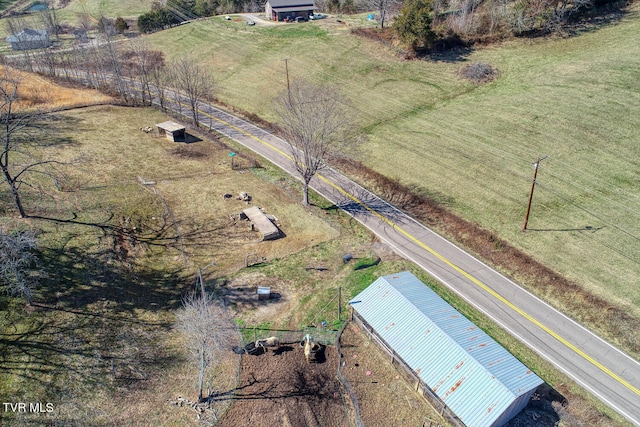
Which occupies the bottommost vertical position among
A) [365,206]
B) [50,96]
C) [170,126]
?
[365,206]

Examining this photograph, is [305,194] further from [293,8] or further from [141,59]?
[293,8]

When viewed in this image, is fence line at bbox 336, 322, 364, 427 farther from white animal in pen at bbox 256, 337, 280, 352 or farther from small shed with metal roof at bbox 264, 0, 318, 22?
small shed with metal roof at bbox 264, 0, 318, 22

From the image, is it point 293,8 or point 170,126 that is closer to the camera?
point 170,126

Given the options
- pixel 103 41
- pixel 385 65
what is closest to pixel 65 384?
pixel 385 65

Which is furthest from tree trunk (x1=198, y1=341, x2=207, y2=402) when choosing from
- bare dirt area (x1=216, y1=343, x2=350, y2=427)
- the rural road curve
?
the rural road curve

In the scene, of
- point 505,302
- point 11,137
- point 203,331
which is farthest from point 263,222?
point 11,137

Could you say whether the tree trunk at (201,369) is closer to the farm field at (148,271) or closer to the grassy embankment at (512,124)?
the farm field at (148,271)
